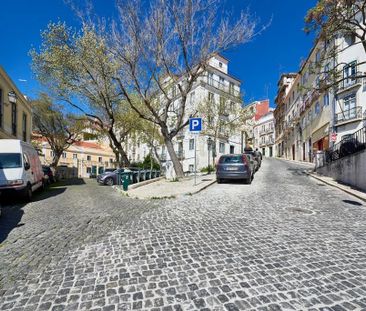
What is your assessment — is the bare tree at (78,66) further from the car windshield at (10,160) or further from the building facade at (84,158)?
the building facade at (84,158)

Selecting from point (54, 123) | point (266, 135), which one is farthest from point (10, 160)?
point (266, 135)

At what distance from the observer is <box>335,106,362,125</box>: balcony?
71.8ft

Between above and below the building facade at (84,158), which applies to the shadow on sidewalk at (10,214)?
below

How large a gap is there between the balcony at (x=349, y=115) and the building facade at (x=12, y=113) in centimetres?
2774

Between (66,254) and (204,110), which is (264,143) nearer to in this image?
(204,110)

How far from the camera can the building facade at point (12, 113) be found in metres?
16.2

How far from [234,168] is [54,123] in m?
26.3

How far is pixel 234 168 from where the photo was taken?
11.9 meters

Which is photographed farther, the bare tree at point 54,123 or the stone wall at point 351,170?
the bare tree at point 54,123

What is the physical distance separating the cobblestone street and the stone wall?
456 cm

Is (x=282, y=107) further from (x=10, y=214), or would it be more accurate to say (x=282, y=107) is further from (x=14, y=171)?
(x=10, y=214)

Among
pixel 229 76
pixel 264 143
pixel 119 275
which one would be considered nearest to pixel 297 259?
pixel 119 275

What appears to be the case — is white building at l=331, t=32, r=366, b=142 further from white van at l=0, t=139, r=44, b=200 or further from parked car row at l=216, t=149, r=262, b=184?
white van at l=0, t=139, r=44, b=200

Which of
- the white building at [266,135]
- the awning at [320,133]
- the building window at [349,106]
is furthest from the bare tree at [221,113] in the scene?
the white building at [266,135]
